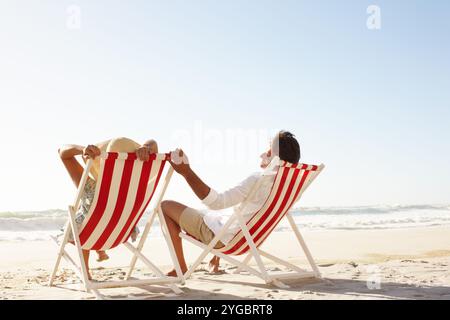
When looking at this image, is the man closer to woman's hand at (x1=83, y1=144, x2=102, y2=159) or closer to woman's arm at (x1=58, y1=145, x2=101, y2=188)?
woman's hand at (x1=83, y1=144, x2=102, y2=159)

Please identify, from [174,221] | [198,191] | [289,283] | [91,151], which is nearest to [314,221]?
[289,283]

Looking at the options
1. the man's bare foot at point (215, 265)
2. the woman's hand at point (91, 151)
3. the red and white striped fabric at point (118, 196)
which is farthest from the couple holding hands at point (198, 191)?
the man's bare foot at point (215, 265)

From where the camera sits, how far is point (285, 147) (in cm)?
438

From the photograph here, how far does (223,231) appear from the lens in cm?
430

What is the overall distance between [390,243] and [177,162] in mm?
6800

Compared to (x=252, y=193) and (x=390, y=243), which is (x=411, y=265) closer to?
(x=252, y=193)

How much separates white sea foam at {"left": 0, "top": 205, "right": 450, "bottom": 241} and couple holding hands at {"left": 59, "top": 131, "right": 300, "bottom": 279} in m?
8.21

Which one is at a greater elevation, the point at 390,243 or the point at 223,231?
the point at 223,231

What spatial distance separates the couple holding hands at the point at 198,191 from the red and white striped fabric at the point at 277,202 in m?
0.06

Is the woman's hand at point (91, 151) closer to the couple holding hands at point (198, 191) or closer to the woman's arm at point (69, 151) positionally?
the couple holding hands at point (198, 191)

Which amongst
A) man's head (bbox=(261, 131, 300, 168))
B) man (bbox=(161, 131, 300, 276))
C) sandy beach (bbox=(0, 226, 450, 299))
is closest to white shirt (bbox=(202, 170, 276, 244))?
man (bbox=(161, 131, 300, 276))

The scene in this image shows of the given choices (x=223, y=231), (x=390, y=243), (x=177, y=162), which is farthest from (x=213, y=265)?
(x=390, y=243)

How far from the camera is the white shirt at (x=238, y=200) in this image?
403 cm

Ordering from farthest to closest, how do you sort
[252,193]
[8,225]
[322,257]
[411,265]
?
[8,225]
[322,257]
[411,265]
[252,193]
